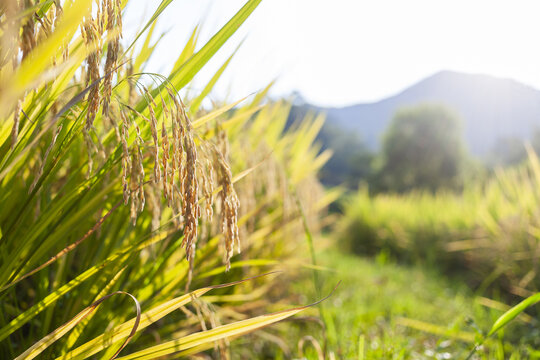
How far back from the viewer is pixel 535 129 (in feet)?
104

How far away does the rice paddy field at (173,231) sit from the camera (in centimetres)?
57

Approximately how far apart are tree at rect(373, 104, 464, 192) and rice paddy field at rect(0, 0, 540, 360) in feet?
82.6

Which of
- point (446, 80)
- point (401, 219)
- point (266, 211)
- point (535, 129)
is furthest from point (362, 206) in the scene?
point (446, 80)

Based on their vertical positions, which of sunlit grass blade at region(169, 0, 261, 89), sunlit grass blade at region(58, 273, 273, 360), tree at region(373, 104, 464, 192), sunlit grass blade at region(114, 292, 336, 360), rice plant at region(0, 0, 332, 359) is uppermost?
sunlit grass blade at region(169, 0, 261, 89)

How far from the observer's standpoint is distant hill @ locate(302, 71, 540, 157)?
8400 centimetres

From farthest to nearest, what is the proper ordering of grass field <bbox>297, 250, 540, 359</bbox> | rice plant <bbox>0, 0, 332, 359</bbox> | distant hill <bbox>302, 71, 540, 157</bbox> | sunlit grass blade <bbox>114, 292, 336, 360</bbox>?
distant hill <bbox>302, 71, 540, 157</bbox>
grass field <bbox>297, 250, 540, 359</bbox>
sunlit grass blade <bbox>114, 292, 336, 360</bbox>
rice plant <bbox>0, 0, 332, 359</bbox>

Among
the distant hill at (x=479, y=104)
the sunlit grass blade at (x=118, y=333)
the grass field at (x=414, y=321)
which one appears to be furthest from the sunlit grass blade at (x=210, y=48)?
the distant hill at (x=479, y=104)

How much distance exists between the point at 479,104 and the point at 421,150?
257 feet

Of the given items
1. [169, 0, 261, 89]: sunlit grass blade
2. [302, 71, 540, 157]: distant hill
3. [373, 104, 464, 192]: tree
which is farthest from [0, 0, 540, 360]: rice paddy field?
[302, 71, 540, 157]: distant hill

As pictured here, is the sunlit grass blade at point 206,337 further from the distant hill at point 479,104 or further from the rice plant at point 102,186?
the distant hill at point 479,104

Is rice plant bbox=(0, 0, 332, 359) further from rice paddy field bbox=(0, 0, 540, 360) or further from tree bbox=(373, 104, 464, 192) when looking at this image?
tree bbox=(373, 104, 464, 192)

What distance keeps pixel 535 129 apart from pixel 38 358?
38689 millimetres

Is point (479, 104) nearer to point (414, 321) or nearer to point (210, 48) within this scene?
point (414, 321)

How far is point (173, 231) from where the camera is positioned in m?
1.08
